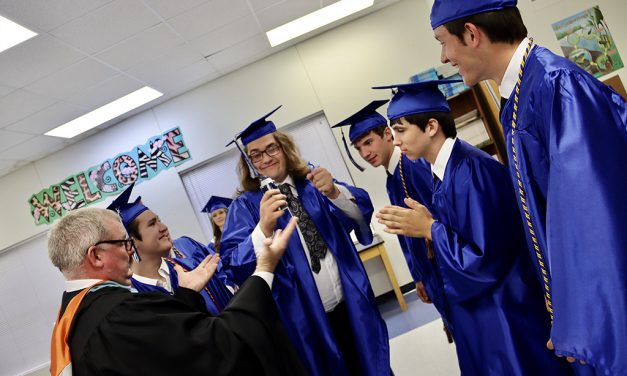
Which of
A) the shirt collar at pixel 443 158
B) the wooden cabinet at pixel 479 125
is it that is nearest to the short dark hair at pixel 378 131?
the shirt collar at pixel 443 158

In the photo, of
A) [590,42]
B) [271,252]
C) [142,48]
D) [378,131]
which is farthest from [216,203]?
[590,42]

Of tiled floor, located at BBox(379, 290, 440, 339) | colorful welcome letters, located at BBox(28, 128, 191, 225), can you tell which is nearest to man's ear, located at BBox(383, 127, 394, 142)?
tiled floor, located at BBox(379, 290, 440, 339)

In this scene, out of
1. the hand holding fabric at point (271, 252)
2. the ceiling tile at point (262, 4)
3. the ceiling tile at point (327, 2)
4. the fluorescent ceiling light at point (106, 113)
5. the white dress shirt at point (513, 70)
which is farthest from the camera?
the fluorescent ceiling light at point (106, 113)

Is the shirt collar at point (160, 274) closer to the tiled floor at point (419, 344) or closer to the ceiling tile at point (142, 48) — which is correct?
the tiled floor at point (419, 344)

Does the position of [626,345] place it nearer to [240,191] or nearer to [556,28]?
[240,191]

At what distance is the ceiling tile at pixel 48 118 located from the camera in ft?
15.5

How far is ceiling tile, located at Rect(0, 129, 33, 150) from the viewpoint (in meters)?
4.86

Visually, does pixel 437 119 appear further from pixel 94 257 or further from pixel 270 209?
pixel 94 257

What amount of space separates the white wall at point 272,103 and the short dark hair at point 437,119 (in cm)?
388

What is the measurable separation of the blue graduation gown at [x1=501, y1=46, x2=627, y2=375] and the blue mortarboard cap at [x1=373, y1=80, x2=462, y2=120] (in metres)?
0.74

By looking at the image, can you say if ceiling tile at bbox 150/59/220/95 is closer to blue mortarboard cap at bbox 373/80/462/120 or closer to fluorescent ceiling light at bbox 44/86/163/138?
fluorescent ceiling light at bbox 44/86/163/138

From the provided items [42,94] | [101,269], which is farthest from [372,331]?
[42,94]

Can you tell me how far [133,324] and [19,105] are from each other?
4291 millimetres

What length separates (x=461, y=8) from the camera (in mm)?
1115
